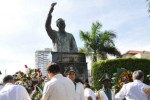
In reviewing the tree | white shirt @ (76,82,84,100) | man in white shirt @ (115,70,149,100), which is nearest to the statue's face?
white shirt @ (76,82,84,100)

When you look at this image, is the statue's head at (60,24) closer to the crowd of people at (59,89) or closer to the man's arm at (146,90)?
the crowd of people at (59,89)

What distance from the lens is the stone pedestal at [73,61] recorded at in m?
14.6

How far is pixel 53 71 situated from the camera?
309 inches

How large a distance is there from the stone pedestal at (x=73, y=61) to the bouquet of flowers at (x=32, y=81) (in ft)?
10.8

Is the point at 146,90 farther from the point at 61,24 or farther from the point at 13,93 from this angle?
the point at 61,24

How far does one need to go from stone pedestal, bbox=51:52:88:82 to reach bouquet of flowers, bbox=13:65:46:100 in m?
3.28

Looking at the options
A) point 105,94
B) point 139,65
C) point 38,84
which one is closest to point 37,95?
point 38,84

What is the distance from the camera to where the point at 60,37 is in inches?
616

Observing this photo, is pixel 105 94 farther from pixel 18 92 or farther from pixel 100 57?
pixel 100 57

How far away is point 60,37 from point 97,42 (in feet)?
103

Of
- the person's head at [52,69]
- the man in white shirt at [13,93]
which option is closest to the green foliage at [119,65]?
the man in white shirt at [13,93]

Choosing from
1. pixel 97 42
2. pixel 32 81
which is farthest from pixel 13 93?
pixel 97 42

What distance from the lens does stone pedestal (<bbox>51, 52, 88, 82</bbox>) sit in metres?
14.6

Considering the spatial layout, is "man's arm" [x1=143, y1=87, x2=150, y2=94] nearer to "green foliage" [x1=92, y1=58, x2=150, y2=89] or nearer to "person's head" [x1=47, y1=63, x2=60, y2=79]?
"person's head" [x1=47, y1=63, x2=60, y2=79]
